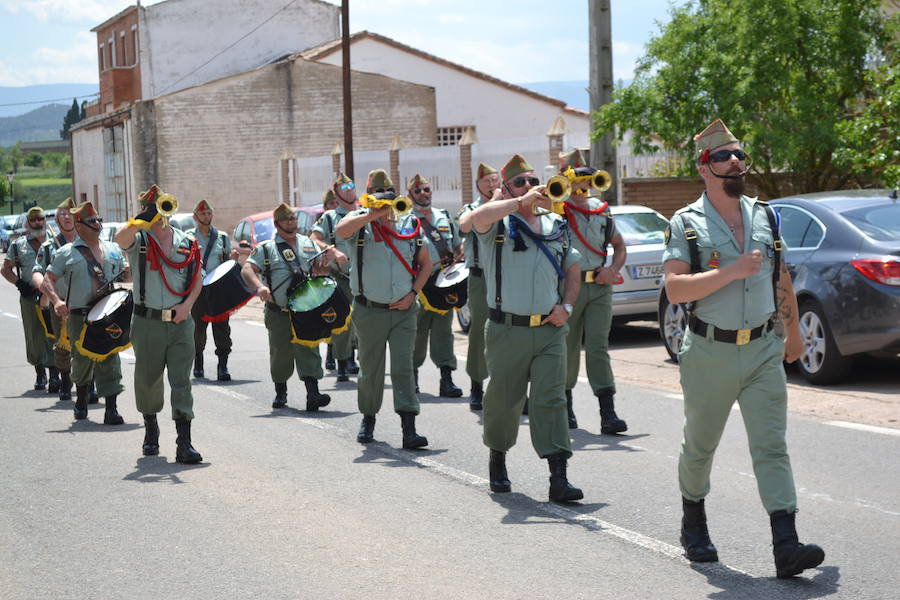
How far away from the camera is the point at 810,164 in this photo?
19594 mm

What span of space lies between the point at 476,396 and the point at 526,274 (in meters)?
4.01

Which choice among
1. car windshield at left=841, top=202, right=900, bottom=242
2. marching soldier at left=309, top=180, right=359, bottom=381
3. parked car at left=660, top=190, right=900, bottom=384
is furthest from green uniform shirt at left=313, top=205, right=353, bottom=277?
car windshield at left=841, top=202, right=900, bottom=242

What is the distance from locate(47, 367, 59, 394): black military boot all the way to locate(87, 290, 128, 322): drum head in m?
2.97

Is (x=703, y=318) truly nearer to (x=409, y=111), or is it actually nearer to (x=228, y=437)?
(x=228, y=437)

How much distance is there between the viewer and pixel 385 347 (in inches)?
383

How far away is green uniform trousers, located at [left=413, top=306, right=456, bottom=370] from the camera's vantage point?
41.2 feet

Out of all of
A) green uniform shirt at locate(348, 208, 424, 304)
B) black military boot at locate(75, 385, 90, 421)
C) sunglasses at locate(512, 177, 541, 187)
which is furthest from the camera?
black military boot at locate(75, 385, 90, 421)

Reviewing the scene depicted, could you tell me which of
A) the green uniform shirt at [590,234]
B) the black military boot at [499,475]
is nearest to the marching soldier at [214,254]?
the green uniform shirt at [590,234]

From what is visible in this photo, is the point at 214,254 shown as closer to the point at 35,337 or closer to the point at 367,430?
the point at 35,337

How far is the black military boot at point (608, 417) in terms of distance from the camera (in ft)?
33.1

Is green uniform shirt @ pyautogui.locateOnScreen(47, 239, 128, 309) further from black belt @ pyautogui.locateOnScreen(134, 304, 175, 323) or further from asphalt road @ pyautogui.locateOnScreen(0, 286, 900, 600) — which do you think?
black belt @ pyautogui.locateOnScreen(134, 304, 175, 323)

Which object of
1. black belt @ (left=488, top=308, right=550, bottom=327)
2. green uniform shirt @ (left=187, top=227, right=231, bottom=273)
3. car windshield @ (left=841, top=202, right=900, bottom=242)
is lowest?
black belt @ (left=488, top=308, right=550, bottom=327)

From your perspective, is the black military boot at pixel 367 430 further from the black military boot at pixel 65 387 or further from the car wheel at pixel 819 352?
the black military boot at pixel 65 387

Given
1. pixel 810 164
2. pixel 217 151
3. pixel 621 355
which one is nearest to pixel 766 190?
pixel 810 164
